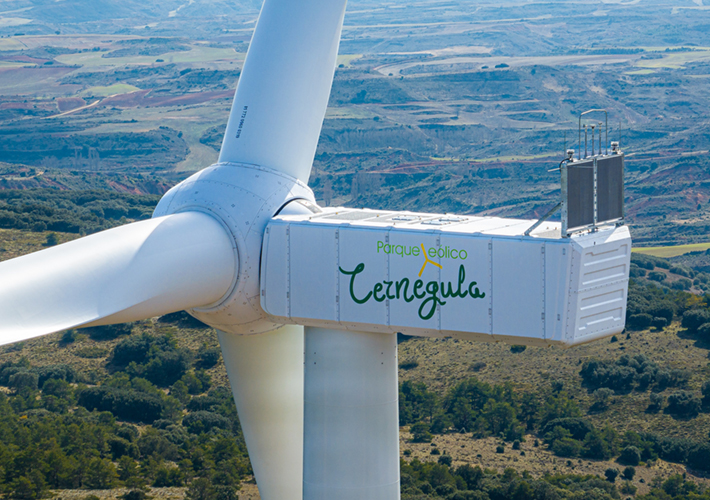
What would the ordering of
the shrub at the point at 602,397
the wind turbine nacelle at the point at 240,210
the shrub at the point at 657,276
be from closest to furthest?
the wind turbine nacelle at the point at 240,210 → the shrub at the point at 602,397 → the shrub at the point at 657,276

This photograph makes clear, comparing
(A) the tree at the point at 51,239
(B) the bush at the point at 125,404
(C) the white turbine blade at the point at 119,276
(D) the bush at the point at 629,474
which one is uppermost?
(A) the tree at the point at 51,239

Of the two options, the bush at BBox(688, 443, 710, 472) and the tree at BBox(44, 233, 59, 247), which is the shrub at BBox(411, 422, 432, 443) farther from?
the tree at BBox(44, 233, 59, 247)

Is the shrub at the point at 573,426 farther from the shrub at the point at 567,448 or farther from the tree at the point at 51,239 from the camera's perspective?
the tree at the point at 51,239

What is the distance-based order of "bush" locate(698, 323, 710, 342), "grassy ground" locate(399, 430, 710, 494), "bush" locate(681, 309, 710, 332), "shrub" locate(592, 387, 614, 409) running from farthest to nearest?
1. "bush" locate(681, 309, 710, 332)
2. "bush" locate(698, 323, 710, 342)
3. "shrub" locate(592, 387, 614, 409)
4. "grassy ground" locate(399, 430, 710, 494)

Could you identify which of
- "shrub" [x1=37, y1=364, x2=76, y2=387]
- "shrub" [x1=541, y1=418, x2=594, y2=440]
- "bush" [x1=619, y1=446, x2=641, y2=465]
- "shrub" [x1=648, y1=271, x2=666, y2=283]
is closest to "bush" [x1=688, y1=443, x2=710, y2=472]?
"bush" [x1=619, y1=446, x2=641, y2=465]

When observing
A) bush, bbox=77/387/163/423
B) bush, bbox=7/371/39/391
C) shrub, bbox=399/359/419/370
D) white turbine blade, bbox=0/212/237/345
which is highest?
white turbine blade, bbox=0/212/237/345

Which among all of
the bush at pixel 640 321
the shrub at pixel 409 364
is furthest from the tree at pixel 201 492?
the bush at pixel 640 321
